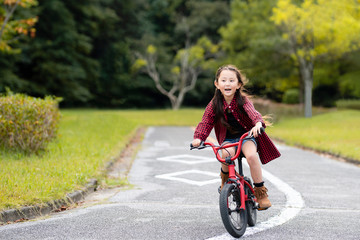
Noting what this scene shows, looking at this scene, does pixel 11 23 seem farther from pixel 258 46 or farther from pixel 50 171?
pixel 258 46

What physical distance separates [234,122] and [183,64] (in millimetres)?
42945

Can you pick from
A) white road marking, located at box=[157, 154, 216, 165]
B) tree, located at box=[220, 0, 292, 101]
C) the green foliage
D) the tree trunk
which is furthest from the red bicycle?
the green foliage

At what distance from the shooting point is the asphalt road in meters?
4.57

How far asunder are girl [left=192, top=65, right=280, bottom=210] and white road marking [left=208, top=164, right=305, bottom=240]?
0.23m

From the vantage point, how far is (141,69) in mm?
49188

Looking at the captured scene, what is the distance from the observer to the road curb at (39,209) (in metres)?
5.09

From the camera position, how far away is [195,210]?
558 cm

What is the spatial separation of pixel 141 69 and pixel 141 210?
44352 millimetres

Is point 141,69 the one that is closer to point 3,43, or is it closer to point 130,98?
point 130,98

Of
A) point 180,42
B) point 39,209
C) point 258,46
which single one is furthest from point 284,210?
point 180,42

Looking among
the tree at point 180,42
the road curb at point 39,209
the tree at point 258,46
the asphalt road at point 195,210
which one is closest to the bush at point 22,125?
the asphalt road at point 195,210

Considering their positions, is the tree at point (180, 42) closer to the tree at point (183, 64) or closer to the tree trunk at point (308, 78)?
the tree at point (183, 64)

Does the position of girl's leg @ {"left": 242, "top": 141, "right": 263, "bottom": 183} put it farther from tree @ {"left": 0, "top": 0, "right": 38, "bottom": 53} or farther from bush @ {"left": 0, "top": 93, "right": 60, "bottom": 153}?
tree @ {"left": 0, "top": 0, "right": 38, "bottom": 53}

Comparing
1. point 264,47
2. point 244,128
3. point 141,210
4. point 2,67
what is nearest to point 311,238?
point 244,128
